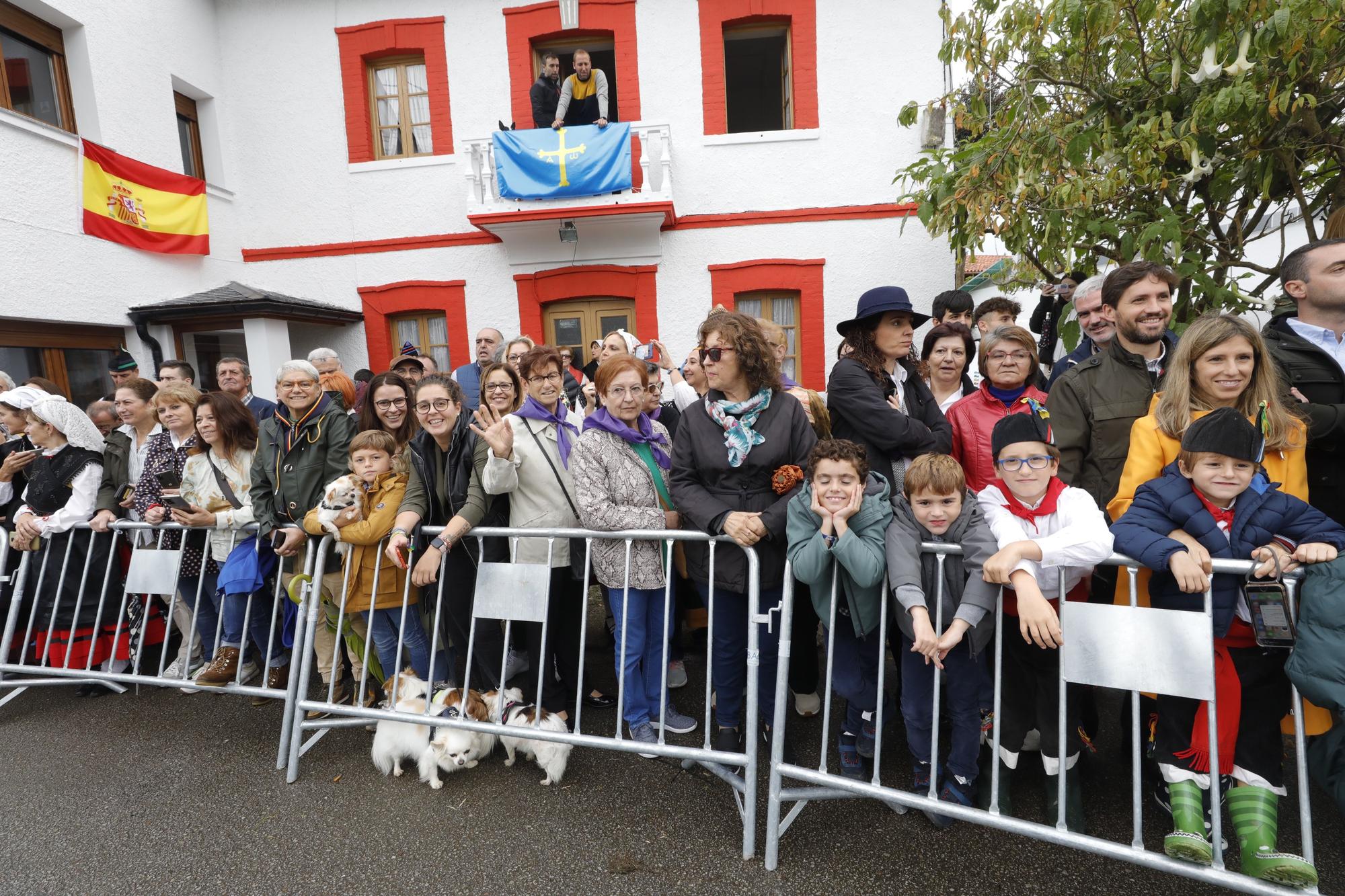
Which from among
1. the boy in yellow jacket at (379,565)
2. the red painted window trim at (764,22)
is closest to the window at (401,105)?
the red painted window trim at (764,22)

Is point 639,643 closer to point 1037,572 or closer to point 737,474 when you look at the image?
point 737,474

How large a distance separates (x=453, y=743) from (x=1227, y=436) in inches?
132

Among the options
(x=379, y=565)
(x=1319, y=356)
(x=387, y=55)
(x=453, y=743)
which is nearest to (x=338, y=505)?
(x=379, y=565)

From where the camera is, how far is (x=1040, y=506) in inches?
93.7

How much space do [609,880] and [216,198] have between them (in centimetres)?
973

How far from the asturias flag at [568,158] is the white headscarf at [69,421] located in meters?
4.99

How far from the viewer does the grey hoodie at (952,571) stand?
2.29 metres

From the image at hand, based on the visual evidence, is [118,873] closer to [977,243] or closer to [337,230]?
[977,243]

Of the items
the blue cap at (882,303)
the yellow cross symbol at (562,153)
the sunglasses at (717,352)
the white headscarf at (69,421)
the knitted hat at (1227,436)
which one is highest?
the yellow cross symbol at (562,153)

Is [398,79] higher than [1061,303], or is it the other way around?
[398,79]

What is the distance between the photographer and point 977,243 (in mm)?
4270

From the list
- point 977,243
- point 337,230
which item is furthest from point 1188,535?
point 337,230

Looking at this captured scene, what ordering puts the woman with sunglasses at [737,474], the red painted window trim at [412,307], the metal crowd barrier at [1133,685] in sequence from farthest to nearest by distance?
the red painted window trim at [412,307] → the woman with sunglasses at [737,474] → the metal crowd barrier at [1133,685]

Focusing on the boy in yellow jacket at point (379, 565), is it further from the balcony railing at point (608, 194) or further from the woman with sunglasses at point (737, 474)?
the balcony railing at point (608, 194)
